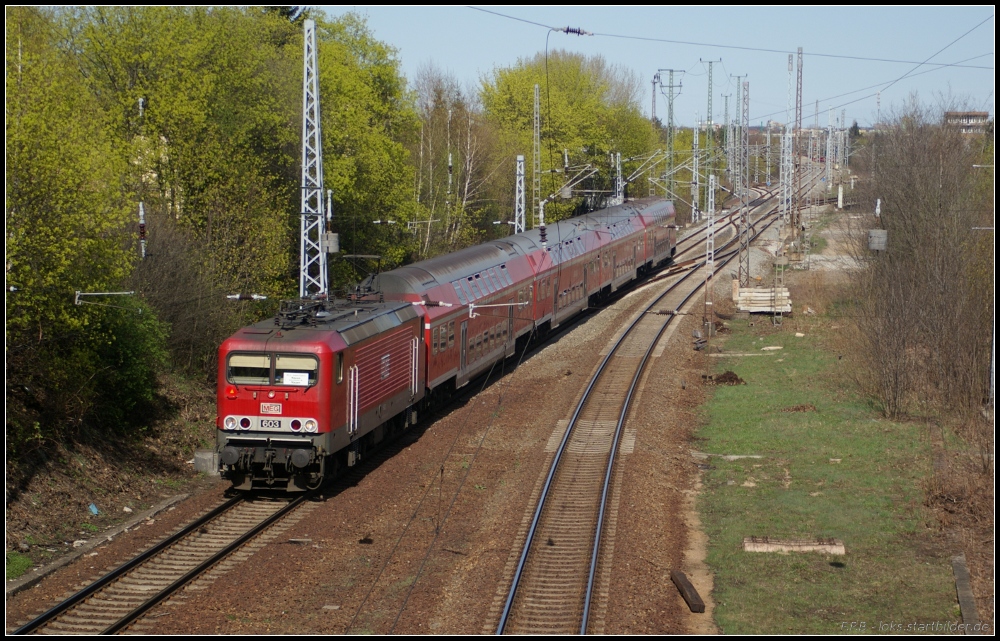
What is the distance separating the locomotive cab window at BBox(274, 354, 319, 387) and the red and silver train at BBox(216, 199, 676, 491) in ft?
0.06

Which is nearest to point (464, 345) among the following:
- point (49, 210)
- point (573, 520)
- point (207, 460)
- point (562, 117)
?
point (207, 460)

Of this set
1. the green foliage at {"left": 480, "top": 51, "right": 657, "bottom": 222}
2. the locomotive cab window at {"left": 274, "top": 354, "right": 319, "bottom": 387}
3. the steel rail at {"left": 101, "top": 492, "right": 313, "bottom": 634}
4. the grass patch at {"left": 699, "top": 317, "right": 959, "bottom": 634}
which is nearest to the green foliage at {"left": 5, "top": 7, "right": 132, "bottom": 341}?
the locomotive cab window at {"left": 274, "top": 354, "right": 319, "bottom": 387}

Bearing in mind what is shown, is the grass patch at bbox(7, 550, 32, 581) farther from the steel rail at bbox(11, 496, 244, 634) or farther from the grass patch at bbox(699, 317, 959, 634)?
the grass patch at bbox(699, 317, 959, 634)

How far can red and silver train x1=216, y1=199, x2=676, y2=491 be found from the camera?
58.8 ft

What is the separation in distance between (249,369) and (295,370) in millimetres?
904

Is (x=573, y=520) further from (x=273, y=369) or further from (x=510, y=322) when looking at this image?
(x=510, y=322)

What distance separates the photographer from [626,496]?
60.3ft

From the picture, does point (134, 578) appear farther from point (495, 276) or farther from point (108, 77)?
point (108, 77)

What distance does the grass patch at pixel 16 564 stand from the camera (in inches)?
560

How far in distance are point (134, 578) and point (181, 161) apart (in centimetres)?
1719

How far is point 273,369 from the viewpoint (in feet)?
58.9

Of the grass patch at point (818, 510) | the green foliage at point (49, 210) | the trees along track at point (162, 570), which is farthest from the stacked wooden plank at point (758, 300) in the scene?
the green foliage at point (49, 210)

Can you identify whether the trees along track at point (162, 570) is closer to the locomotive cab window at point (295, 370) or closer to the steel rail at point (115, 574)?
the steel rail at point (115, 574)

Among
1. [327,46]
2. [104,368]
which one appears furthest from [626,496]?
[327,46]
